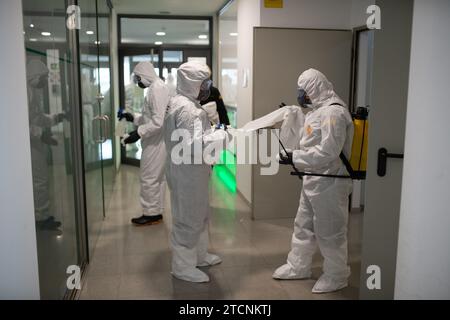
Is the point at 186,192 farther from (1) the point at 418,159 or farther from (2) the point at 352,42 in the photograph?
(2) the point at 352,42

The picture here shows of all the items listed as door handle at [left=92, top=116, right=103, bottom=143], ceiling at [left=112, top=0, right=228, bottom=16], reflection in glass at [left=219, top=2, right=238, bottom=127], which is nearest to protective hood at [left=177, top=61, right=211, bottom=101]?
door handle at [left=92, top=116, right=103, bottom=143]

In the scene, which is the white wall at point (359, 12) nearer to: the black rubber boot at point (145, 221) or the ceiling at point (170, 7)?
the ceiling at point (170, 7)

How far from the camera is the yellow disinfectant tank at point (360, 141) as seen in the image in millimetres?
2656

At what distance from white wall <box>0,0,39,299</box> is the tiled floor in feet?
3.70

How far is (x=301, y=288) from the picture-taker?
2.93 m

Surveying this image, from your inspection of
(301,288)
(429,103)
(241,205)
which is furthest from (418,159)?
(241,205)

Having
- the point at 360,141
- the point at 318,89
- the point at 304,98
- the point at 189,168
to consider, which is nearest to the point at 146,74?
the point at 189,168

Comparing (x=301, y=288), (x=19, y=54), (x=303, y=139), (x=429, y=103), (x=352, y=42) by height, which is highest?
(x=352, y=42)

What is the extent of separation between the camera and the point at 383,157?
2297 mm

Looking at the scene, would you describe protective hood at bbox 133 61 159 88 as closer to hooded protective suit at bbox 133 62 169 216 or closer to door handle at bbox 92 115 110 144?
hooded protective suit at bbox 133 62 169 216

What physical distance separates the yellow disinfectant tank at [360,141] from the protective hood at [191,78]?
1.06 metres

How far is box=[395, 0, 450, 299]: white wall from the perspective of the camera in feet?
5.47

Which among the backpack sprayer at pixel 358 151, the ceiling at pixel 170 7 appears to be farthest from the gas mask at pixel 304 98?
the ceiling at pixel 170 7
